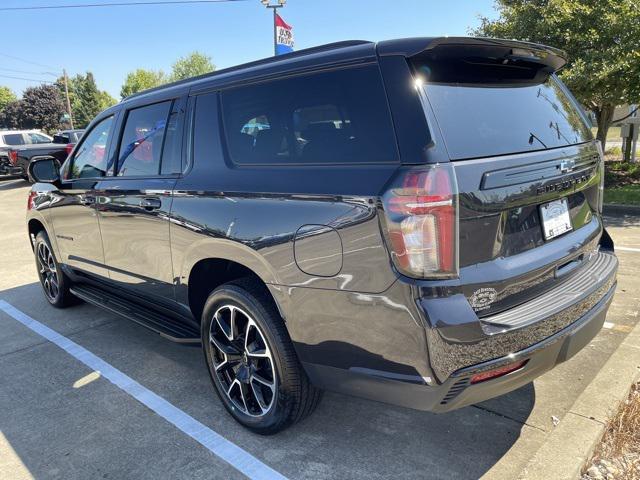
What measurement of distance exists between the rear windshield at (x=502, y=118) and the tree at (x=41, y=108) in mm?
64129

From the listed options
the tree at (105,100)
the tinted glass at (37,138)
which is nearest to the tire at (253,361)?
the tinted glass at (37,138)

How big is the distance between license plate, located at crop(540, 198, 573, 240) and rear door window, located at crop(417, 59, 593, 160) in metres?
0.28

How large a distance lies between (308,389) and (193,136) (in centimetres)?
162

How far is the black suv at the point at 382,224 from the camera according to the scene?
6.31 feet

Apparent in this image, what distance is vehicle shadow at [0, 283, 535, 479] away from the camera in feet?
7.99

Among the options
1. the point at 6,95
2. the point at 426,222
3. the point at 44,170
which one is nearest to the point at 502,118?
the point at 426,222

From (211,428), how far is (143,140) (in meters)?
1.98

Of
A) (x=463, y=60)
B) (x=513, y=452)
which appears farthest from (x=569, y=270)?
(x=463, y=60)

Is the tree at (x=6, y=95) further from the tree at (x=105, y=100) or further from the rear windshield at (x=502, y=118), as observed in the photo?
the rear windshield at (x=502, y=118)

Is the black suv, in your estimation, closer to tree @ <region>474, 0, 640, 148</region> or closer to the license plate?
the license plate

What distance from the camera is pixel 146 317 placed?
3.46 m

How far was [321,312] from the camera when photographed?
219cm

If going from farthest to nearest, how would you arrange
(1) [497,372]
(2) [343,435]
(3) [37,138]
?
(3) [37,138] → (2) [343,435] → (1) [497,372]

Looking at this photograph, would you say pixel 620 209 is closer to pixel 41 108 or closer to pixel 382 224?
pixel 382 224
